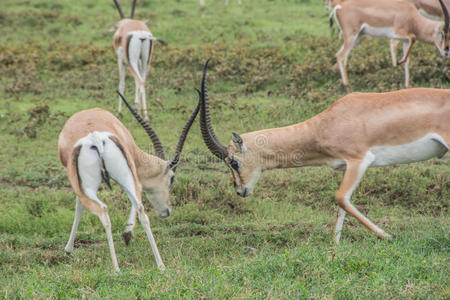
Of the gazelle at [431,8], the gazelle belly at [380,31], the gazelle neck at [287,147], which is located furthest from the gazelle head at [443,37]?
the gazelle neck at [287,147]

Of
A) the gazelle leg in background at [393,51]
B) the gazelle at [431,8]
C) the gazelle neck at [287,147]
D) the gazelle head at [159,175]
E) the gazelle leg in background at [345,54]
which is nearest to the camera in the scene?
the gazelle neck at [287,147]

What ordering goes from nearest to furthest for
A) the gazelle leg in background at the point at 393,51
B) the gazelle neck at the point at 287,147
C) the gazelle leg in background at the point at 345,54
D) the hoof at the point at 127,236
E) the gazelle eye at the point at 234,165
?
the hoof at the point at 127,236 < the gazelle neck at the point at 287,147 < the gazelle eye at the point at 234,165 < the gazelle leg in background at the point at 345,54 < the gazelle leg in background at the point at 393,51

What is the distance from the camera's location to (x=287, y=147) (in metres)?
5.14

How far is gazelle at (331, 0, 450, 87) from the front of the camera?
9.53m

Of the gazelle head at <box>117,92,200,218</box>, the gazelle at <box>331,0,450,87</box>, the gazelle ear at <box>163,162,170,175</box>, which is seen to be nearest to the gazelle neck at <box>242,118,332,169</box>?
the gazelle head at <box>117,92,200,218</box>

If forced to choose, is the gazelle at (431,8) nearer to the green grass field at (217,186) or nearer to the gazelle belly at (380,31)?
the green grass field at (217,186)

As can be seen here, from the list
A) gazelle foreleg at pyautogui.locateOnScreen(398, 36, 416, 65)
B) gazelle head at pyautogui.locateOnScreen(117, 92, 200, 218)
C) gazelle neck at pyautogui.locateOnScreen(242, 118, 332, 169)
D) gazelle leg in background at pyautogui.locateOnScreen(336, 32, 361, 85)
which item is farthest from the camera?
gazelle leg in background at pyautogui.locateOnScreen(336, 32, 361, 85)

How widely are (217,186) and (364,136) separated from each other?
7.03 ft

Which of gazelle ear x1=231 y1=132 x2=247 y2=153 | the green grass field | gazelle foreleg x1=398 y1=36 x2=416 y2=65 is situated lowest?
the green grass field

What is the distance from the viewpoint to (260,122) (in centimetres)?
860

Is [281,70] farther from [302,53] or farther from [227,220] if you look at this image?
[227,220]

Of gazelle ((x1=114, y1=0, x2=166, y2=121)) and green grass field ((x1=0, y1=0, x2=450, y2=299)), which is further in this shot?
gazelle ((x1=114, y1=0, x2=166, y2=121))

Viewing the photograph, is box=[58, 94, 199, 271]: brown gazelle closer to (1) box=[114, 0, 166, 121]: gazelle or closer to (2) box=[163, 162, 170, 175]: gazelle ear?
(2) box=[163, 162, 170, 175]: gazelle ear

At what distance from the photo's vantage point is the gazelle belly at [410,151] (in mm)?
4781
